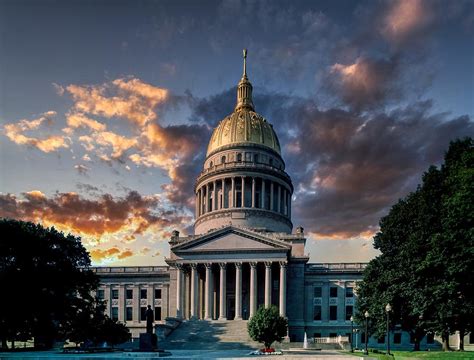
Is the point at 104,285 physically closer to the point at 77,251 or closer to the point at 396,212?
the point at 77,251

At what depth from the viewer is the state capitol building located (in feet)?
272

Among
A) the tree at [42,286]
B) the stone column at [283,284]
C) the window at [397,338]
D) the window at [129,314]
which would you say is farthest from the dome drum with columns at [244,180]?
the tree at [42,286]

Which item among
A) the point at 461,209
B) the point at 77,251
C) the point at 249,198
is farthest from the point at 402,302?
the point at 249,198

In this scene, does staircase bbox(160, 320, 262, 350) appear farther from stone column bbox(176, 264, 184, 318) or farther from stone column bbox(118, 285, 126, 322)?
stone column bbox(118, 285, 126, 322)

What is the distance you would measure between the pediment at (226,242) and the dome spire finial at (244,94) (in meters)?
39.1

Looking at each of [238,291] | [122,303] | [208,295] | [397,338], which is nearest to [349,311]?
[397,338]

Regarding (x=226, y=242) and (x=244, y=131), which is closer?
(x=226, y=242)

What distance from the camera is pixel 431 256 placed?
45.9 m

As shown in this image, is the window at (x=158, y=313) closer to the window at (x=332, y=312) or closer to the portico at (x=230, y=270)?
the portico at (x=230, y=270)

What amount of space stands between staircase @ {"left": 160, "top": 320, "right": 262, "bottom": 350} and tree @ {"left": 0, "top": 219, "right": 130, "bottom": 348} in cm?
1275

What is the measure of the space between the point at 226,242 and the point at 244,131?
101 ft

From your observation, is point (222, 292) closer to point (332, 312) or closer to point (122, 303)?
point (332, 312)

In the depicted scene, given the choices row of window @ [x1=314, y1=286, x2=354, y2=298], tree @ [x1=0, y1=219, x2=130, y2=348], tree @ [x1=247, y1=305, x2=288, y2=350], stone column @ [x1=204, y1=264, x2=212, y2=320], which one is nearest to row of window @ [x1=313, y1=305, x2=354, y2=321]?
row of window @ [x1=314, y1=286, x2=354, y2=298]

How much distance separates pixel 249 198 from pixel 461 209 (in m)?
60.4
